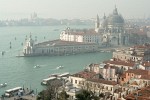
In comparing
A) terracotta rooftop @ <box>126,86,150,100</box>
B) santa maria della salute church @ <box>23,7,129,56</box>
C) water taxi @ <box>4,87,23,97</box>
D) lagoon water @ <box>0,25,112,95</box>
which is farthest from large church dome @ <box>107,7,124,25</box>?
terracotta rooftop @ <box>126,86,150,100</box>

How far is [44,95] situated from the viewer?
6.21m

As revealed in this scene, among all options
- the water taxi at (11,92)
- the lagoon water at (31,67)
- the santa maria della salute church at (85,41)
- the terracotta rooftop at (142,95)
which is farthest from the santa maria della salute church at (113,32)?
the terracotta rooftop at (142,95)

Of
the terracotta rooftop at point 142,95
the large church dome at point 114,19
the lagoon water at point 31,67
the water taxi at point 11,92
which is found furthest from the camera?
the large church dome at point 114,19

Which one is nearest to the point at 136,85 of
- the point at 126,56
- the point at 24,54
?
the point at 126,56

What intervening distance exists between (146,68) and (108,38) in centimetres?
1131

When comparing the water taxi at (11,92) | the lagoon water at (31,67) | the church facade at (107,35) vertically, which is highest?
the church facade at (107,35)

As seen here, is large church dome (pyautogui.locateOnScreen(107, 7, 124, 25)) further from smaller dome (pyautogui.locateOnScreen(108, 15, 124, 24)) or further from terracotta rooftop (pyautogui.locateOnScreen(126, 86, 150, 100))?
terracotta rooftop (pyautogui.locateOnScreen(126, 86, 150, 100))

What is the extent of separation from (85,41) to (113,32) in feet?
7.56

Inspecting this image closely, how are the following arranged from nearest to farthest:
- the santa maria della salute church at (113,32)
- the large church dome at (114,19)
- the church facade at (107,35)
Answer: the church facade at (107,35), the santa maria della salute church at (113,32), the large church dome at (114,19)

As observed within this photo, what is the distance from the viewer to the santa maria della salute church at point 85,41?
1692 cm

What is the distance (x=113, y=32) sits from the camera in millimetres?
22484

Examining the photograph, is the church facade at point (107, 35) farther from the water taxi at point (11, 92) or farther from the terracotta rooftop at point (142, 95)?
the terracotta rooftop at point (142, 95)

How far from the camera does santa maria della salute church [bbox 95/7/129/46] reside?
21328 millimetres

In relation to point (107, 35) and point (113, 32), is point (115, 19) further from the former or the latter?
point (107, 35)
